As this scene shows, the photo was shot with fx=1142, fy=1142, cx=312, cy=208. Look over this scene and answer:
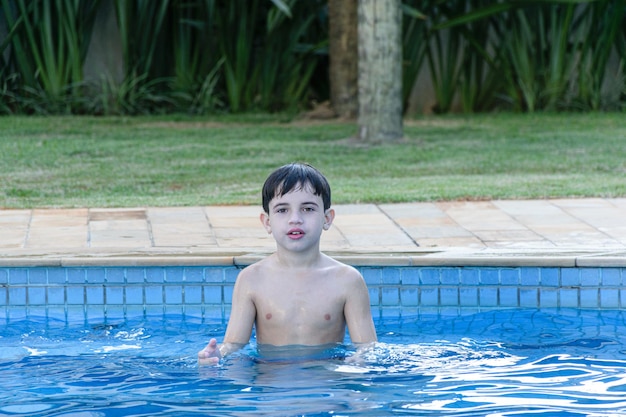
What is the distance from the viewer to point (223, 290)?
4840 millimetres

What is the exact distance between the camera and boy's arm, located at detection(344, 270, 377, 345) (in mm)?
3689

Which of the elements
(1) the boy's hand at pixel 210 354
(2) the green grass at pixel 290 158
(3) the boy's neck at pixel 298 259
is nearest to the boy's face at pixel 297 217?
(3) the boy's neck at pixel 298 259

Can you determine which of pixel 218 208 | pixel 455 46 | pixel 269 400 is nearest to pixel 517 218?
pixel 218 208

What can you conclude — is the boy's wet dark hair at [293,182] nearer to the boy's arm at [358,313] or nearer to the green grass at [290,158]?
the boy's arm at [358,313]

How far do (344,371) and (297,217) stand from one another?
590 millimetres

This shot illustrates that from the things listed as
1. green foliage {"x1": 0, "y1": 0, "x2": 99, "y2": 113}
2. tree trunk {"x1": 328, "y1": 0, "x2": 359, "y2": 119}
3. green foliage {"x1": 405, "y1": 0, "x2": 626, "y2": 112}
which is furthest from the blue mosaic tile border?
green foliage {"x1": 405, "y1": 0, "x2": 626, "y2": 112}

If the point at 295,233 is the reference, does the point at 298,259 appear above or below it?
below

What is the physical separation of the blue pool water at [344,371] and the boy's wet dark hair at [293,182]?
1.89 ft

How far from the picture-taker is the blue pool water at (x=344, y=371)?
3549 millimetres

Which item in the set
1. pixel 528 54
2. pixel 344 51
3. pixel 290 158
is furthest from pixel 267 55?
pixel 290 158

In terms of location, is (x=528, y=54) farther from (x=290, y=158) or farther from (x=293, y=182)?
(x=293, y=182)

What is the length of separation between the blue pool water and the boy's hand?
0.50 ft

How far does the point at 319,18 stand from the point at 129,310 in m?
7.65

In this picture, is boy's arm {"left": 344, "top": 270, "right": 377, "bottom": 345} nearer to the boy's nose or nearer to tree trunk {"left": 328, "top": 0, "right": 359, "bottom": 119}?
the boy's nose
